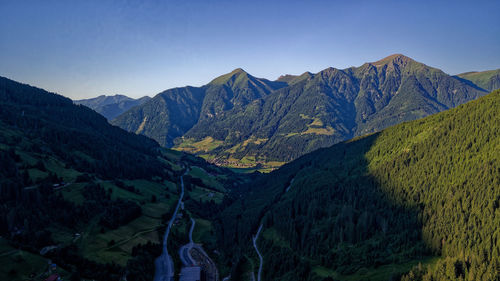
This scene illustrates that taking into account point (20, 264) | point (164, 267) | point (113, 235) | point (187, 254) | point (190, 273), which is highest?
point (20, 264)

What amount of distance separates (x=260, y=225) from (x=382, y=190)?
73819 mm

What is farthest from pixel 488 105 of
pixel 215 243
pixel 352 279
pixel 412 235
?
pixel 215 243

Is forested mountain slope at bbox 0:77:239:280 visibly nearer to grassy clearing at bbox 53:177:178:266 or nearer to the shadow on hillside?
grassy clearing at bbox 53:177:178:266

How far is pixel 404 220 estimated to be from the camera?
13562cm

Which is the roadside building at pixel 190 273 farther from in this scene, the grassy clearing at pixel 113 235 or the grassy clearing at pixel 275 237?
the grassy clearing at pixel 275 237

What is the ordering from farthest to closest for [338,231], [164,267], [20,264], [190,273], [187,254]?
[187,254] < [338,231] < [164,267] < [190,273] < [20,264]

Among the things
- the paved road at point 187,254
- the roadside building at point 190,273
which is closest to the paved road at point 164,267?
the roadside building at point 190,273

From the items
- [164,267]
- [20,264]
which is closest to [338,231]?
[164,267]

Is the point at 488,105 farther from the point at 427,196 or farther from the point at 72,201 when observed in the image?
the point at 72,201

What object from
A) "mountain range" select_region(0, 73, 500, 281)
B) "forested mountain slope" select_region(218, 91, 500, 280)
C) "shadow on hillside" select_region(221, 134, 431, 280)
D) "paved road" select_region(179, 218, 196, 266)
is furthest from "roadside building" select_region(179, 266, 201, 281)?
"shadow on hillside" select_region(221, 134, 431, 280)

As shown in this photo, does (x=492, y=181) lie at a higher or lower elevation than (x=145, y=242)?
higher

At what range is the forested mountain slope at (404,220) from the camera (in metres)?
109

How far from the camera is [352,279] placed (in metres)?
112

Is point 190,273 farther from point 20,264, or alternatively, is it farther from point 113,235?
A: point 20,264
